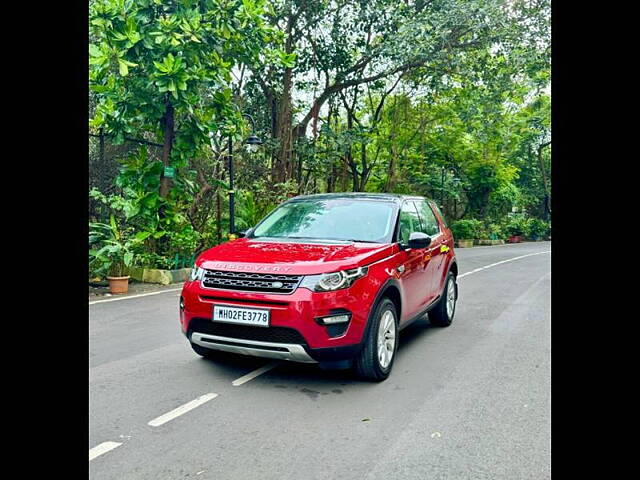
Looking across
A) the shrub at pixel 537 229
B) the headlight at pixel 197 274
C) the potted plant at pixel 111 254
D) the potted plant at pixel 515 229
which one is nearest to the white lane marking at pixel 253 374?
the headlight at pixel 197 274

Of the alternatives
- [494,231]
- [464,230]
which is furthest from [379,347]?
[494,231]

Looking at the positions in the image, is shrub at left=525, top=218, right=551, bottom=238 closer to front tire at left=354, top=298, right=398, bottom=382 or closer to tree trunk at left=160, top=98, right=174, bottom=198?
tree trunk at left=160, top=98, right=174, bottom=198

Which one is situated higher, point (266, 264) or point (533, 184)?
point (533, 184)

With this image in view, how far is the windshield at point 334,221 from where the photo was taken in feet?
17.5

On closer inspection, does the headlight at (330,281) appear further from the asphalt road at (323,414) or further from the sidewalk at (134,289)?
the sidewalk at (134,289)

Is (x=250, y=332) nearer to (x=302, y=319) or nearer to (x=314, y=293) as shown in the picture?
(x=302, y=319)

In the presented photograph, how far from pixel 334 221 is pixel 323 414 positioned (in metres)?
2.19

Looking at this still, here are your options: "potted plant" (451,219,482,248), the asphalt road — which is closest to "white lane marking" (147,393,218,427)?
the asphalt road
